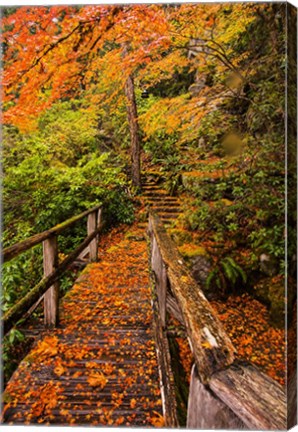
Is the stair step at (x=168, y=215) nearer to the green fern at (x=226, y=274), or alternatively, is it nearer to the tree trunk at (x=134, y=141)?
the tree trunk at (x=134, y=141)

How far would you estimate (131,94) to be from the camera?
2.18m

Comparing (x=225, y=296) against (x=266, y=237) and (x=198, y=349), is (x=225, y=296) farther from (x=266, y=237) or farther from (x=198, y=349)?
(x=198, y=349)

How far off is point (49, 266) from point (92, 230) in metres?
0.58

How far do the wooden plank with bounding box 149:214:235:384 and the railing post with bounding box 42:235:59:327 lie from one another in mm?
922

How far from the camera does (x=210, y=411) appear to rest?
825 millimetres

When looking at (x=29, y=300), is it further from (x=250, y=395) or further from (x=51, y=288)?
(x=250, y=395)

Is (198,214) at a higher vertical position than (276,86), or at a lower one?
lower

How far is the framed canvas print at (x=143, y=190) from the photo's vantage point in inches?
66.4

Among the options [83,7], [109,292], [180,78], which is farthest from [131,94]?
[109,292]

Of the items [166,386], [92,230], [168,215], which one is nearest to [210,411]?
[166,386]

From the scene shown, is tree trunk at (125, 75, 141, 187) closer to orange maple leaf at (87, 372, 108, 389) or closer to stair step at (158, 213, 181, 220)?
stair step at (158, 213, 181, 220)

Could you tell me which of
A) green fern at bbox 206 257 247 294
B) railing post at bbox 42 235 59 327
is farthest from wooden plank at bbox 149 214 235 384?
railing post at bbox 42 235 59 327

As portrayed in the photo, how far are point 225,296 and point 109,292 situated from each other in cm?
104

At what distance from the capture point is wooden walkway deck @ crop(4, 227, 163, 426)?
160 centimetres
